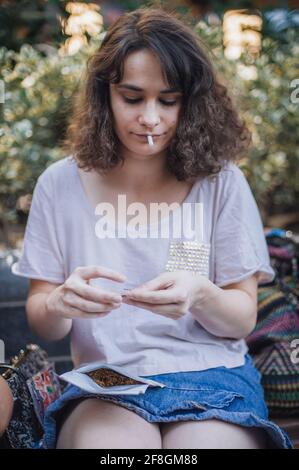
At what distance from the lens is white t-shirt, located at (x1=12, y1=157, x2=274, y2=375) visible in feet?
5.95

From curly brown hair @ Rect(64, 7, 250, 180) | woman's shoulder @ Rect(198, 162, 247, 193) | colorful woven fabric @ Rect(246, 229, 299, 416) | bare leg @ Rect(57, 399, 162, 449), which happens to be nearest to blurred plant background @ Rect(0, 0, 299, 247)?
colorful woven fabric @ Rect(246, 229, 299, 416)

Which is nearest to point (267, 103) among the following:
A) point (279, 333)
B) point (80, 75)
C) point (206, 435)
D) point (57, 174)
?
point (80, 75)

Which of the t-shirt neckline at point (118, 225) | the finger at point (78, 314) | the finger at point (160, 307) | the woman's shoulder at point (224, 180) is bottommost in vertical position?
the finger at point (78, 314)

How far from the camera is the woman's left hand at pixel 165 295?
1.56 meters

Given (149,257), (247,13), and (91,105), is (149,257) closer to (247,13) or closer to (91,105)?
(91,105)

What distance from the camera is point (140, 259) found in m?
1.87

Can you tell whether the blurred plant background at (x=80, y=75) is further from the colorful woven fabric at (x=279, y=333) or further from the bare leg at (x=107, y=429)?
the bare leg at (x=107, y=429)

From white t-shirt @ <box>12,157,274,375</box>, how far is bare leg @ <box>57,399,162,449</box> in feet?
0.57

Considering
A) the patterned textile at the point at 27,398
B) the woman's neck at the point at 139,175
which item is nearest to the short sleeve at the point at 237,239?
the woman's neck at the point at 139,175

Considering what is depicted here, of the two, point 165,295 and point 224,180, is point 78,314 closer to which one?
point 165,295

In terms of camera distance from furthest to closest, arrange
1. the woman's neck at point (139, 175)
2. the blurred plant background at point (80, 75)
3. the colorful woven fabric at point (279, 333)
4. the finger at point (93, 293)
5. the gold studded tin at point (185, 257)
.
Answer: the blurred plant background at point (80, 75) → the colorful woven fabric at point (279, 333) → the woman's neck at point (139, 175) → the gold studded tin at point (185, 257) → the finger at point (93, 293)

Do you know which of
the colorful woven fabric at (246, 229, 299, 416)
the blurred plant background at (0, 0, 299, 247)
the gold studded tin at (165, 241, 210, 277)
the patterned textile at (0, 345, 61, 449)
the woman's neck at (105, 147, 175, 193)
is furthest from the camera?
the blurred plant background at (0, 0, 299, 247)

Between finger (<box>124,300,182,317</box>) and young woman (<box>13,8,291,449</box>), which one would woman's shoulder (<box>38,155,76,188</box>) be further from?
finger (<box>124,300,182,317</box>)

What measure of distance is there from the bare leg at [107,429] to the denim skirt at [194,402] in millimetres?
19
